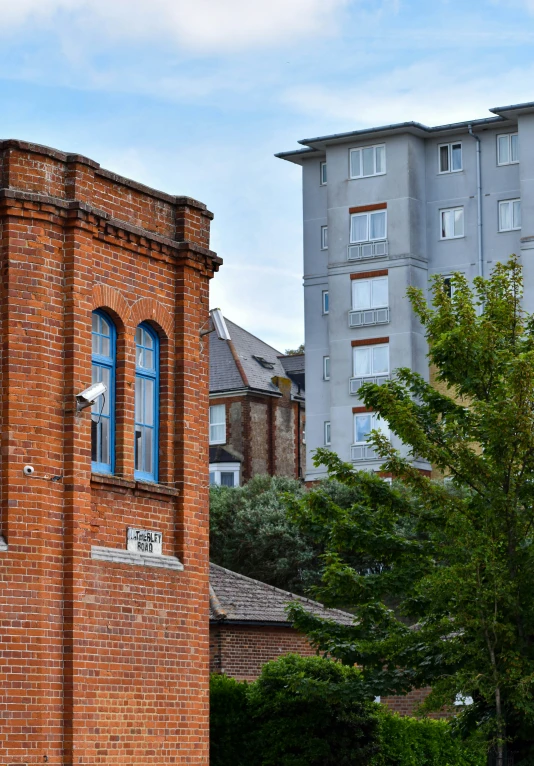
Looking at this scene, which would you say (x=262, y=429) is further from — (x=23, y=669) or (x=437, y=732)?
(x=23, y=669)

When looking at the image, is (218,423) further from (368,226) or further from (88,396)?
(88,396)

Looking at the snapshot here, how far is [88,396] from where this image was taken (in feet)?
62.2

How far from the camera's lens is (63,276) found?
19.5m

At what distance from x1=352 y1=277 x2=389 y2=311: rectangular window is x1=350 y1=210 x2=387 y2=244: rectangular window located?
6.33 ft

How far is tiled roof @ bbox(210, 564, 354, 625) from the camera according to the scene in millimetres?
30906

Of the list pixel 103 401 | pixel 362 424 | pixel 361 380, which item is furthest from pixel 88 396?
pixel 362 424

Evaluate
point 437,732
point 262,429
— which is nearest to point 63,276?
point 437,732

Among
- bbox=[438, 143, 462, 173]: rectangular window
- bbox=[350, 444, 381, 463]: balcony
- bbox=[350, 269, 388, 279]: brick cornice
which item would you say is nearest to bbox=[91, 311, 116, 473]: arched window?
bbox=[350, 444, 381, 463]: balcony

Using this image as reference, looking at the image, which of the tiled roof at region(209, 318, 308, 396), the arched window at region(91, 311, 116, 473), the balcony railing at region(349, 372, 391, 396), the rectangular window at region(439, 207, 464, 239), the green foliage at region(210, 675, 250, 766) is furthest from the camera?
the tiled roof at region(209, 318, 308, 396)

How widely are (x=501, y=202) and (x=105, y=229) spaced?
1923 inches

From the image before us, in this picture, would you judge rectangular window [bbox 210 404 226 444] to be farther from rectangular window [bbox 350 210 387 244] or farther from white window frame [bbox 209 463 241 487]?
rectangular window [bbox 350 210 387 244]

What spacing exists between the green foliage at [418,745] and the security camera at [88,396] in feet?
38.1

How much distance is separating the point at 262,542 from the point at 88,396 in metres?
35.1

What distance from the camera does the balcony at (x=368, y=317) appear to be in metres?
67.3
